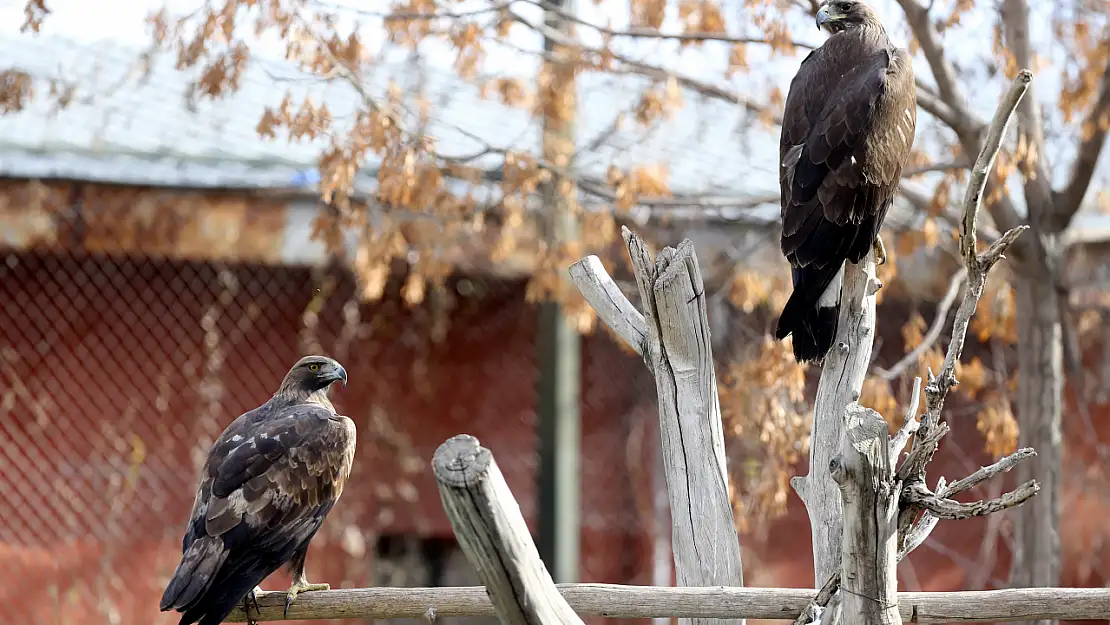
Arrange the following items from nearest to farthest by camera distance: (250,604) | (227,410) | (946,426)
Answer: (946,426)
(250,604)
(227,410)

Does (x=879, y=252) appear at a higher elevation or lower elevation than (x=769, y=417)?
higher

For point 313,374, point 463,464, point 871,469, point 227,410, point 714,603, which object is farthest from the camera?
point 227,410

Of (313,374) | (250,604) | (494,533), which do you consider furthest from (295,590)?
(494,533)

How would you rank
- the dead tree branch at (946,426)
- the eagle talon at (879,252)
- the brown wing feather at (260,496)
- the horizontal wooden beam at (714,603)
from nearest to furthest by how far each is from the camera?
the dead tree branch at (946,426) → the horizontal wooden beam at (714,603) → the brown wing feather at (260,496) → the eagle talon at (879,252)

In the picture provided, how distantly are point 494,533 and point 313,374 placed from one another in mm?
1930

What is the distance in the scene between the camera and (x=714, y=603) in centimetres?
258

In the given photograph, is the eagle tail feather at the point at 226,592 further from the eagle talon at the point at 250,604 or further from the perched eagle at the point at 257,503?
the eagle talon at the point at 250,604

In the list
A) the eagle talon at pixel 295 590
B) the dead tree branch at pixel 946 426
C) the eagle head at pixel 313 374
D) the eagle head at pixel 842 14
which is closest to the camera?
the dead tree branch at pixel 946 426

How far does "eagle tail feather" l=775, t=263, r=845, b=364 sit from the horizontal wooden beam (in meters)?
0.55

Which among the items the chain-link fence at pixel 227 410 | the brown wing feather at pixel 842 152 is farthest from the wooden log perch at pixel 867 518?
the chain-link fence at pixel 227 410

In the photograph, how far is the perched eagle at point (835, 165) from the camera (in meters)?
2.85

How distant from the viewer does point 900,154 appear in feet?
10.0

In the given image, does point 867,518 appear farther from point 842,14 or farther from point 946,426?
point 842,14

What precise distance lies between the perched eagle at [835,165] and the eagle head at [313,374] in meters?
1.35
